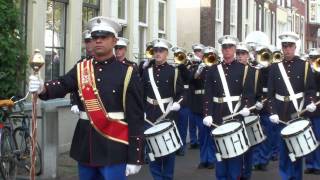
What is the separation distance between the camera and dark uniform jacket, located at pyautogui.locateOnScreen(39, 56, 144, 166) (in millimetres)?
5383

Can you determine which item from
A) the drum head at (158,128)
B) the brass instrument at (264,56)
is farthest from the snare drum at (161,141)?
the brass instrument at (264,56)

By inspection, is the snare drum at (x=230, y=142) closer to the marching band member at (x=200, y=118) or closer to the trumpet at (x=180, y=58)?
the marching band member at (x=200, y=118)

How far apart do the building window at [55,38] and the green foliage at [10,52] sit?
11.8 feet

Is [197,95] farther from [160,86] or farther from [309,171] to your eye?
[160,86]

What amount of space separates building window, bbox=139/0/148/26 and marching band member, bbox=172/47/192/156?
11.9ft

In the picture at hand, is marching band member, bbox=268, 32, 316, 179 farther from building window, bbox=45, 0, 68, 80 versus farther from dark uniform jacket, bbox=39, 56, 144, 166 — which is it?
building window, bbox=45, 0, 68, 80

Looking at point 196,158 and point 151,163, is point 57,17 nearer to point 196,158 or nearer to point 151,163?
point 196,158

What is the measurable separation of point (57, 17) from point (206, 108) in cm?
519

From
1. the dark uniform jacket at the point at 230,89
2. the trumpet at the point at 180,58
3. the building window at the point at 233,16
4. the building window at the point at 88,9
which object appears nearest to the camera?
the dark uniform jacket at the point at 230,89

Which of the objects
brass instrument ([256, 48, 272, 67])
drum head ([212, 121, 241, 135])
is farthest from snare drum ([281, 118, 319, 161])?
brass instrument ([256, 48, 272, 67])

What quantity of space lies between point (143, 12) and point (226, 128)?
29.7ft

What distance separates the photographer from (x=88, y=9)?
14.2m

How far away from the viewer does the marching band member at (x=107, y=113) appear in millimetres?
5379

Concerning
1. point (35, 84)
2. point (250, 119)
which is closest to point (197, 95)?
point (250, 119)
